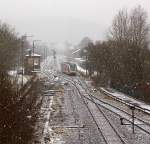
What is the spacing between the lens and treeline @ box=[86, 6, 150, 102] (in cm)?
5003

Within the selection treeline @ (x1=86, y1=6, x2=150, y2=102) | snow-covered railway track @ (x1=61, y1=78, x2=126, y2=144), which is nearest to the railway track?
snow-covered railway track @ (x1=61, y1=78, x2=126, y2=144)

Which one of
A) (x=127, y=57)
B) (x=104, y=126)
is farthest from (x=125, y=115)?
(x=127, y=57)

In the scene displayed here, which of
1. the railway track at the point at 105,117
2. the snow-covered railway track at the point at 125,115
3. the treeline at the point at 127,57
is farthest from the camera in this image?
the treeline at the point at 127,57

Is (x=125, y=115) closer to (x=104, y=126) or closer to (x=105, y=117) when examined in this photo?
(x=105, y=117)

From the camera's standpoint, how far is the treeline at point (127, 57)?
164ft

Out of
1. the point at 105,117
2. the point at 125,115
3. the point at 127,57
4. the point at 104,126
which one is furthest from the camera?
the point at 127,57

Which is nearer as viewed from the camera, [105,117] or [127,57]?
[105,117]

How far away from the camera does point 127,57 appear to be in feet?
174

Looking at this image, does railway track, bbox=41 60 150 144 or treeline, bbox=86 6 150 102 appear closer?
railway track, bbox=41 60 150 144

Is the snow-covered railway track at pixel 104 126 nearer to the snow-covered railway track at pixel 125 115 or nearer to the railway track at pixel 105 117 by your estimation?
the railway track at pixel 105 117

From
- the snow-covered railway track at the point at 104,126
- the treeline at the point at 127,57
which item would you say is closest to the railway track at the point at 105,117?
the snow-covered railway track at the point at 104,126

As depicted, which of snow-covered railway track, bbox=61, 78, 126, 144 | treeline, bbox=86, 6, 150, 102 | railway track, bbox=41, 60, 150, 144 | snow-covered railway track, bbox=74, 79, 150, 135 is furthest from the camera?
treeline, bbox=86, 6, 150, 102

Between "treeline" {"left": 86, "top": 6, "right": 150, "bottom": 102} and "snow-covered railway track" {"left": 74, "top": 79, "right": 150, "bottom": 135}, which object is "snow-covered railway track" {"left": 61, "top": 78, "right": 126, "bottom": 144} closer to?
"snow-covered railway track" {"left": 74, "top": 79, "right": 150, "bottom": 135}

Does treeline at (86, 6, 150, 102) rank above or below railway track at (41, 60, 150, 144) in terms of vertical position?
above
